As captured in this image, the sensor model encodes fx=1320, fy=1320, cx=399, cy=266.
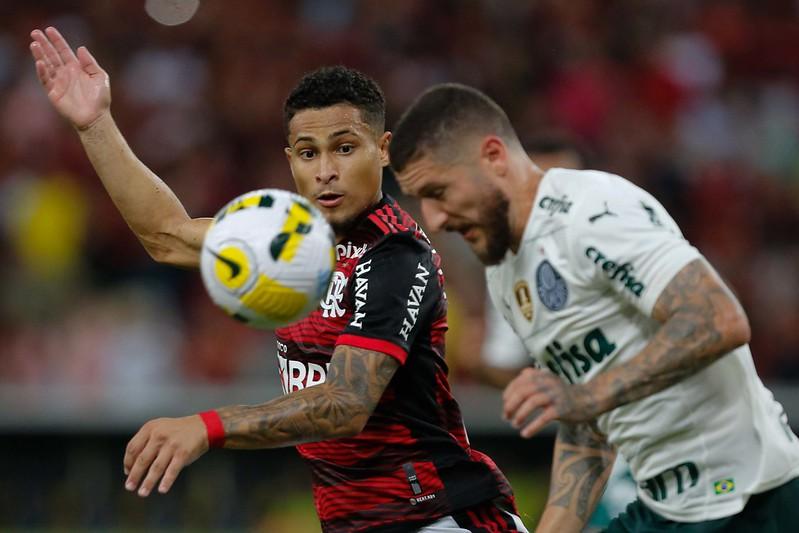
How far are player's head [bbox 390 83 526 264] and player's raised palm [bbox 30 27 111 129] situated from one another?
1.48 m

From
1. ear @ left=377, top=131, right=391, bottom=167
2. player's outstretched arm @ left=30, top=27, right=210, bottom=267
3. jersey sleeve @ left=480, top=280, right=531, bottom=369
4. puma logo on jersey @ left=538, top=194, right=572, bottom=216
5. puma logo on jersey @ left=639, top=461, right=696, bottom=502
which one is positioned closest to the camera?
puma logo on jersey @ left=538, top=194, right=572, bottom=216

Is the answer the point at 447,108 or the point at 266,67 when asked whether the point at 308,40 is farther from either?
the point at 447,108

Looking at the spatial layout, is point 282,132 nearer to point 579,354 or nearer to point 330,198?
point 330,198

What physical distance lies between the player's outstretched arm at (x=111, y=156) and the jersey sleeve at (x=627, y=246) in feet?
6.07

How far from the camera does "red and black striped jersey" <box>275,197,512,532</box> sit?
4668 mm

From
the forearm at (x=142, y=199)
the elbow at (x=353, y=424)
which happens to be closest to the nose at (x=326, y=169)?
the forearm at (x=142, y=199)

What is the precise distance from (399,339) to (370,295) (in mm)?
191

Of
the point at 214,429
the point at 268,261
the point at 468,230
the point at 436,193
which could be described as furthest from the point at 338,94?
the point at 214,429

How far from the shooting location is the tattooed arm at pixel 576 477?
480cm

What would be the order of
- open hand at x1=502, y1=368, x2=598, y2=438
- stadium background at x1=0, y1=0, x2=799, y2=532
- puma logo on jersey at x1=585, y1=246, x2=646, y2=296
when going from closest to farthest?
open hand at x1=502, y1=368, x2=598, y2=438 → puma logo on jersey at x1=585, y1=246, x2=646, y2=296 → stadium background at x1=0, y1=0, x2=799, y2=532

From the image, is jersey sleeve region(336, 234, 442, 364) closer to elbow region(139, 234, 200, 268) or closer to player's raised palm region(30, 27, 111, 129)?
elbow region(139, 234, 200, 268)

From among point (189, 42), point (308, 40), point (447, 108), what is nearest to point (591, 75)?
point (308, 40)

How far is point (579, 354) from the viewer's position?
437cm

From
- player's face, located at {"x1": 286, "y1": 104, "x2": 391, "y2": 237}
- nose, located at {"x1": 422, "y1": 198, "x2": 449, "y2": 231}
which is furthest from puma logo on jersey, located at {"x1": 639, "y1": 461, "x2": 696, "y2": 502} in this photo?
player's face, located at {"x1": 286, "y1": 104, "x2": 391, "y2": 237}
